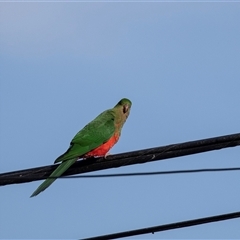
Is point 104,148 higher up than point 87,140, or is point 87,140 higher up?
point 87,140

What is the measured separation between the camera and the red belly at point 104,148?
415 inches

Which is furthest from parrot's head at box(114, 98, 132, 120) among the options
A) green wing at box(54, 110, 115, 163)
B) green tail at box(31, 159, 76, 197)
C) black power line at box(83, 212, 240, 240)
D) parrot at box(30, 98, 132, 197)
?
black power line at box(83, 212, 240, 240)

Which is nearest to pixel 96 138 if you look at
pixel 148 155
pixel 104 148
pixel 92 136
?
pixel 92 136

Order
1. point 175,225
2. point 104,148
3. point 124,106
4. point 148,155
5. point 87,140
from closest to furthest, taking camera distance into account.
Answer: point 175,225 < point 148,155 < point 87,140 < point 104,148 < point 124,106

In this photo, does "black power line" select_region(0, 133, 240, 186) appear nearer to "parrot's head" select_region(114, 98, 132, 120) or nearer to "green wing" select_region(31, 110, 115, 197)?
"green wing" select_region(31, 110, 115, 197)

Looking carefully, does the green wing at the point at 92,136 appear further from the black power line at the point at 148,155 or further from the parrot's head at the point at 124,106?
the black power line at the point at 148,155

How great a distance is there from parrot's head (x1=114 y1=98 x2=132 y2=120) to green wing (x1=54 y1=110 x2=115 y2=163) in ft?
1.11

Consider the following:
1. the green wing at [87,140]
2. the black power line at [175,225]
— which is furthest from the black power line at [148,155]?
the black power line at [175,225]

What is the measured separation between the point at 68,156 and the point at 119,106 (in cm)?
280

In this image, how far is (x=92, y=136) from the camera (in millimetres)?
10898

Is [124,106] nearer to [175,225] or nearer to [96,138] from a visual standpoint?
[96,138]

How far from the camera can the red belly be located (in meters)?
10.5

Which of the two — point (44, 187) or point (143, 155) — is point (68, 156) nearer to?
point (44, 187)

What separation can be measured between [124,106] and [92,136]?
1.60 m
